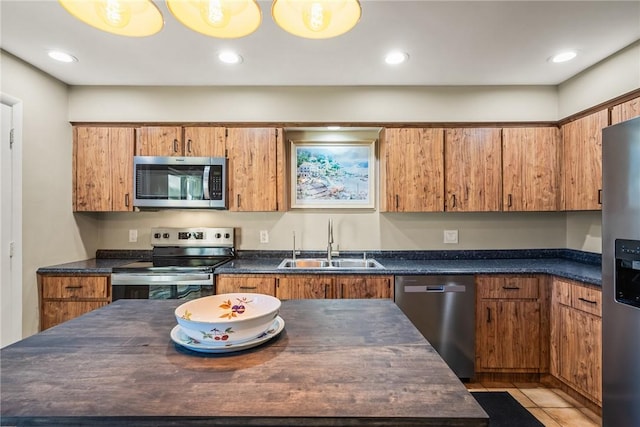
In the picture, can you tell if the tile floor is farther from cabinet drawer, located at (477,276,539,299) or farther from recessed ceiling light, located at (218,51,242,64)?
recessed ceiling light, located at (218,51,242,64)

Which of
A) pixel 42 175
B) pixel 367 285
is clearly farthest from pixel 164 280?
pixel 367 285

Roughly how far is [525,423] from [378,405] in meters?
2.03

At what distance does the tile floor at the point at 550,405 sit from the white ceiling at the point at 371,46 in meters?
2.56

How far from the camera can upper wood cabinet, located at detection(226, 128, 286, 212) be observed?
2.81 m

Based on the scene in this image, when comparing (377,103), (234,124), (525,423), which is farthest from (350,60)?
(525,423)

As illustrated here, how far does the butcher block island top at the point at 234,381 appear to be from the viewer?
655 mm

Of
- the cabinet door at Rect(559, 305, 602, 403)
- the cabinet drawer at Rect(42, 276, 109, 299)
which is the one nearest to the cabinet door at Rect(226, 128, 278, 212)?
the cabinet drawer at Rect(42, 276, 109, 299)

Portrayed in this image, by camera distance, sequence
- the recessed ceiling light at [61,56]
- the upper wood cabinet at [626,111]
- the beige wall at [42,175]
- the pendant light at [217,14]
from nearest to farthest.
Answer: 1. the pendant light at [217,14]
2. the upper wood cabinet at [626,111]
3. the recessed ceiling light at [61,56]
4. the beige wall at [42,175]

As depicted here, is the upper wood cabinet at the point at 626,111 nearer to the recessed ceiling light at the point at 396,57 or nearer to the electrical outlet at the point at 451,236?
the electrical outlet at the point at 451,236

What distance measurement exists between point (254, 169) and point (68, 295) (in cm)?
181

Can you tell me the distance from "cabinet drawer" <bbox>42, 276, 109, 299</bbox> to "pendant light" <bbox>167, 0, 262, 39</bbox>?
2.24 metres

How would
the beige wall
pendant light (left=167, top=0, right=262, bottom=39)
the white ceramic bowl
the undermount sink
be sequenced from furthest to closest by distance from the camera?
the undermount sink
the beige wall
pendant light (left=167, top=0, right=262, bottom=39)
the white ceramic bowl

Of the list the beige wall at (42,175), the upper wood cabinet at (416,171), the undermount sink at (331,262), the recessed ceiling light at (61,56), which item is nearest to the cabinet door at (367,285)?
the undermount sink at (331,262)

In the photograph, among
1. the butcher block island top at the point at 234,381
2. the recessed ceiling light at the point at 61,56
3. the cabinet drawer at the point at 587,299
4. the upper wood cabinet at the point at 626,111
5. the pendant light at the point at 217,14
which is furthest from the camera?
the recessed ceiling light at the point at 61,56
